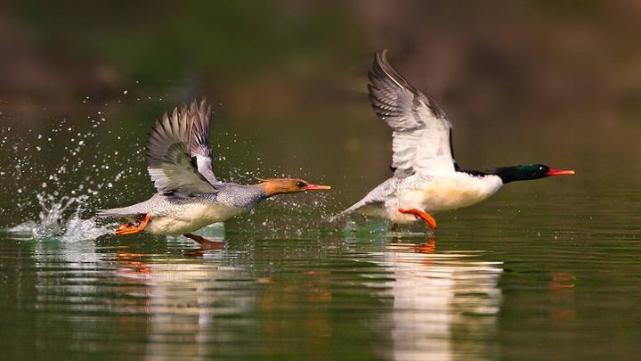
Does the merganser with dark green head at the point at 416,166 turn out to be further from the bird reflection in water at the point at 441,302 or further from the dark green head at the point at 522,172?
the bird reflection in water at the point at 441,302

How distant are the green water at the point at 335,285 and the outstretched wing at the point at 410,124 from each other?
694 mm

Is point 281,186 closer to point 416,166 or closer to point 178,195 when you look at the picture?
point 178,195

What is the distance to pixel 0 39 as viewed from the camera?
127ft

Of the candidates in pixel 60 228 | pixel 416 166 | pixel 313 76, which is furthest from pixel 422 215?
pixel 313 76

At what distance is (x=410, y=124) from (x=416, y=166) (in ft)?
1.40

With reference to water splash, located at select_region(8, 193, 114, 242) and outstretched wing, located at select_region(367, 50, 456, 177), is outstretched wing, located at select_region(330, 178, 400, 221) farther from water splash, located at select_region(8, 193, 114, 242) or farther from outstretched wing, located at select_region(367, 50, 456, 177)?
water splash, located at select_region(8, 193, 114, 242)

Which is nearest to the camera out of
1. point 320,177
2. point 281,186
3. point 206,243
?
point 206,243

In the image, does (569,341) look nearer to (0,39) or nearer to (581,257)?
(581,257)

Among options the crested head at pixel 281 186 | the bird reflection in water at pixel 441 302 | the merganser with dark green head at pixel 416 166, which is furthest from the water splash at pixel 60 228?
the bird reflection in water at pixel 441 302

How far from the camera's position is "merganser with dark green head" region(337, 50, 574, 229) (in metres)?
16.8

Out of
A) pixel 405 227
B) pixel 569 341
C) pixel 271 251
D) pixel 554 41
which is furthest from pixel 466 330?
pixel 554 41

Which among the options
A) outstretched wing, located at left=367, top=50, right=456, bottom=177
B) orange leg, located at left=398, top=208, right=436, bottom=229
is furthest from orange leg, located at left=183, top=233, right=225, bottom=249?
outstretched wing, located at left=367, top=50, right=456, bottom=177

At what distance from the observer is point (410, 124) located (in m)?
16.9

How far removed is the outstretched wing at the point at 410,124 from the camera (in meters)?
16.7
